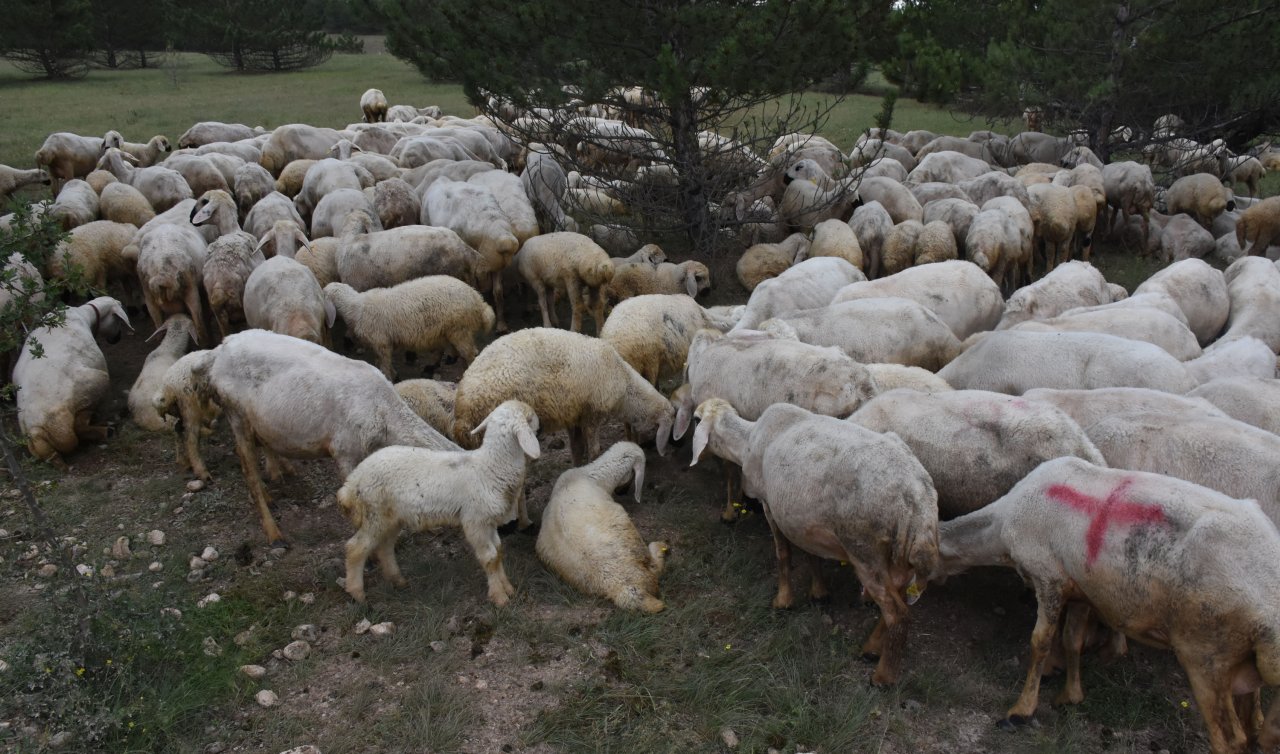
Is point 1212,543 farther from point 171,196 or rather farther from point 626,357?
point 171,196

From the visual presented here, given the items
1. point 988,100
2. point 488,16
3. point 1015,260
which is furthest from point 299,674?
point 988,100

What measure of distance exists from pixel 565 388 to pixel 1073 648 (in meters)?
3.96

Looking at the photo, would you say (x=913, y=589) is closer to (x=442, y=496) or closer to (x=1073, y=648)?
(x=1073, y=648)

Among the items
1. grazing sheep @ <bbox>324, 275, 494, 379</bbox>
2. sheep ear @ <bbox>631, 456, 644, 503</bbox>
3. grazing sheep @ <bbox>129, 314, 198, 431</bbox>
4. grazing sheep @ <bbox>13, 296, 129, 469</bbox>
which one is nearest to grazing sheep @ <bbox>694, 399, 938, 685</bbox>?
sheep ear @ <bbox>631, 456, 644, 503</bbox>

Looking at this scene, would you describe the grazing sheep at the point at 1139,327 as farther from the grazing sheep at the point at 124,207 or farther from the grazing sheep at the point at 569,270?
the grazing sheep at the point at 124,207

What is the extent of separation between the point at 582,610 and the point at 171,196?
1065 centimetres

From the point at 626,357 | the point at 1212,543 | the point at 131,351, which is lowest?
the point at 131,351

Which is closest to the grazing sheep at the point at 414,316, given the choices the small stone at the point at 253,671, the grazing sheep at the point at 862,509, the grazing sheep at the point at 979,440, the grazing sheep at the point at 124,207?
the small stone at the point at 253,671

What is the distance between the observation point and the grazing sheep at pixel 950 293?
29.6ft

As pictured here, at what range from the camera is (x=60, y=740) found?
4734 mm

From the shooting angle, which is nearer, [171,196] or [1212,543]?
[1212,543]

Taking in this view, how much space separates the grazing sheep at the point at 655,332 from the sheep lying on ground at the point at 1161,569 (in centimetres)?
395

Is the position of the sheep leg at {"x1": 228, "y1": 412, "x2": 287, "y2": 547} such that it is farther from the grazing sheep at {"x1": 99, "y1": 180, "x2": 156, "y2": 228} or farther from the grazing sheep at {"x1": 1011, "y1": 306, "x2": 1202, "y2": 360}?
the grazing sheep at {"x1": 99, "y1": 180, "x2": 156, "y2": 228}

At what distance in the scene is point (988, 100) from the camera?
14492 mm
